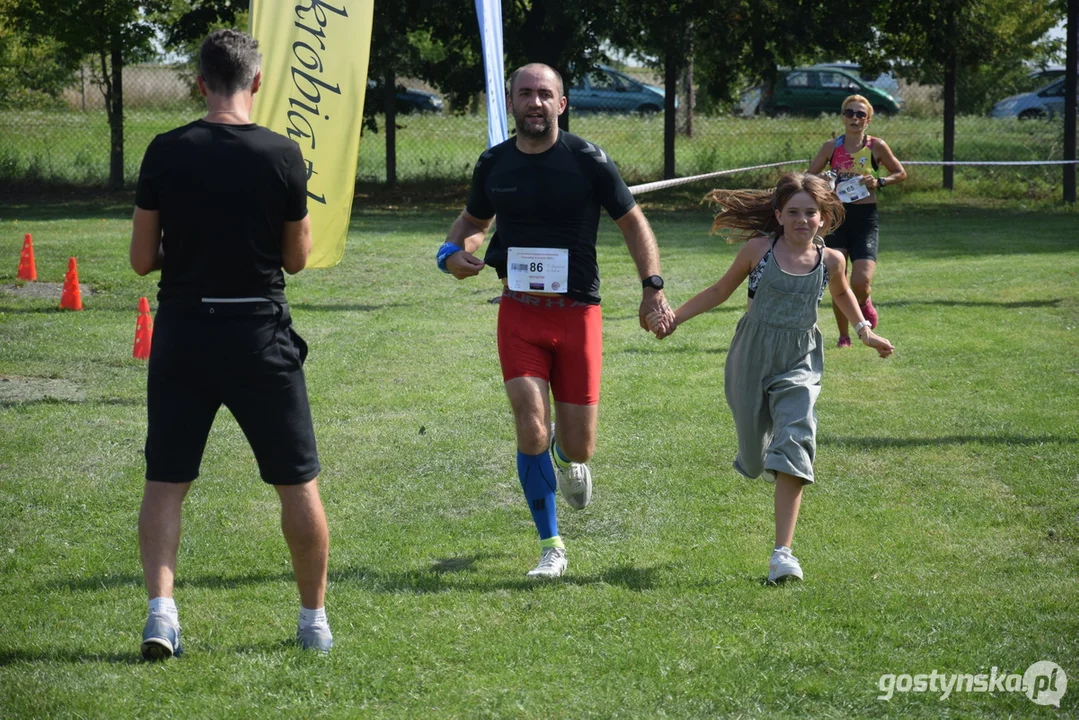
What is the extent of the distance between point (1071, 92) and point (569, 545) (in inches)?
802

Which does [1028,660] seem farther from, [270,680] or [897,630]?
[270,680]

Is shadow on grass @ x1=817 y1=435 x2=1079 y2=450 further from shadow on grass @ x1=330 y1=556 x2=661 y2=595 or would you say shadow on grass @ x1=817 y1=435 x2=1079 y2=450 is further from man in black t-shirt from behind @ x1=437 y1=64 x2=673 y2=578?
shadow on grass @ x1=330 y1=556 x2=661 y2=595

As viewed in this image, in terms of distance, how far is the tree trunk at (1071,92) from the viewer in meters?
22.4

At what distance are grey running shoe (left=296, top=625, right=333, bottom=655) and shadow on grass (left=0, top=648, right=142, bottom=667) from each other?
549 mm

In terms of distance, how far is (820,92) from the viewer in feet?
117

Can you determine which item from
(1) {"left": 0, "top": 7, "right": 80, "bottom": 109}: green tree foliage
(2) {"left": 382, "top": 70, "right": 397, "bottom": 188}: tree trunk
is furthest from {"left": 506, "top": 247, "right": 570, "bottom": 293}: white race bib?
(1) {"left": 0, "top": 7, "right": 80, "bottom": 109}: green tree foliage

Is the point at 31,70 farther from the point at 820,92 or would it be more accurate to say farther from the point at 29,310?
the point at 820,92

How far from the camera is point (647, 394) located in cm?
869

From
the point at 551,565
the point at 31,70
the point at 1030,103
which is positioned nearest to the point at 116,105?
the point at 31,70

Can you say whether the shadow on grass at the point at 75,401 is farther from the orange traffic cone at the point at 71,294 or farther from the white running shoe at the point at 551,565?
the white running shoe at the point at 551,565

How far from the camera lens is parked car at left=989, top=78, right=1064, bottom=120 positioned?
34.1 m

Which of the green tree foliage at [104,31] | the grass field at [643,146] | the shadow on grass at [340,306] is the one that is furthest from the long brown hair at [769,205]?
the green tree foliage at [104,31]

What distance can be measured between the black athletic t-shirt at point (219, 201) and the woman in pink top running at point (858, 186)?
22.7 ft

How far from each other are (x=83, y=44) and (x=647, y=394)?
18562mm
